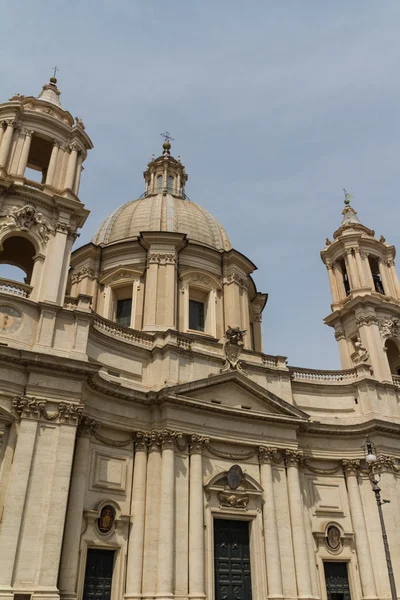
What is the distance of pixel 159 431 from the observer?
21.6 m

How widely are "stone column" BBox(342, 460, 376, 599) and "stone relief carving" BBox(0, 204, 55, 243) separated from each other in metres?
17.9

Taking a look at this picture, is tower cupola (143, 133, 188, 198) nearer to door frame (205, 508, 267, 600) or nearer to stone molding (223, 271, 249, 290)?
stone molding (223, 271, 249, 290)

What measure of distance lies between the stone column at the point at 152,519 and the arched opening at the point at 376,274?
18834 mm

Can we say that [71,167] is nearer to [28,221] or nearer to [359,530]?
[28,221]

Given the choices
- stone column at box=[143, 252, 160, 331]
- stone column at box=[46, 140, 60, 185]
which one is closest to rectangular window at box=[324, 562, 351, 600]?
stone column at box=[143, 252, 160, 331]

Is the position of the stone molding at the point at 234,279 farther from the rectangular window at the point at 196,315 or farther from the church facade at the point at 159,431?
the rectangular window at the point at 196,315

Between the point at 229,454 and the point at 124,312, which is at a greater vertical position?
the point at 124,312

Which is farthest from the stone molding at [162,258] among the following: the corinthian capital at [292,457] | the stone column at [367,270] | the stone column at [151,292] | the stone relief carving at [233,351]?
the corinthian capital at [292,457]

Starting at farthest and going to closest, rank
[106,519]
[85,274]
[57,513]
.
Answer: [85,274] → [106,519] → [57,513]

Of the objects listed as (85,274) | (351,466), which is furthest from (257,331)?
(85,274)

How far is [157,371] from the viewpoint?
2334cm

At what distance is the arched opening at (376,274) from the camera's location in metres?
33.3

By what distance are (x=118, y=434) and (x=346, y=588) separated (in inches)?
489

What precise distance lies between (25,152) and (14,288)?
726 centimetres
